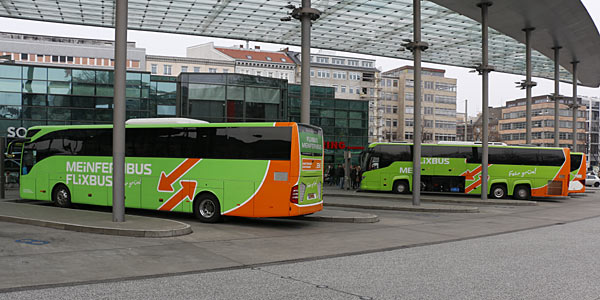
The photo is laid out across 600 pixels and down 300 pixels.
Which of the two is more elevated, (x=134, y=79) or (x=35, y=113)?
(x=134, y=79)

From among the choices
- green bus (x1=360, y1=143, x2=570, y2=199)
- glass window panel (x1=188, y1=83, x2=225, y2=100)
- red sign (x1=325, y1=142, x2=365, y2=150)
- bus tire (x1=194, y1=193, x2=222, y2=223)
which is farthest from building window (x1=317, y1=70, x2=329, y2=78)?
bus tire (x1=194, y1=193, x2=222, y2=223)

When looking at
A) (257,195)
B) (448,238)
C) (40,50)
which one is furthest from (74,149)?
(40,50)

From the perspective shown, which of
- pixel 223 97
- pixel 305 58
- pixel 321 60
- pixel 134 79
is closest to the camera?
pixel 305 58

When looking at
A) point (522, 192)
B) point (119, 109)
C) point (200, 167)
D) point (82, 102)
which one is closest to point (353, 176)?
point (522, 192)

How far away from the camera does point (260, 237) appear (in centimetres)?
1201

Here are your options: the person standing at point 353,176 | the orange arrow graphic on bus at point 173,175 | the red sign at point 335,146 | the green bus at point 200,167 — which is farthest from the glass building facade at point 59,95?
the orange arrow graphic on bus at point 173,175

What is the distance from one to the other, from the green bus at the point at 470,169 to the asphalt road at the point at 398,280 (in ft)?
55.6

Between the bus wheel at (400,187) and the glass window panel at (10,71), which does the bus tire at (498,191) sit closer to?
the bus wheel at (400,187)

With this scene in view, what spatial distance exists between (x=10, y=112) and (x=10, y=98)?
85cm

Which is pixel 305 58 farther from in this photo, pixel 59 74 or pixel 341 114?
pixel 341 114

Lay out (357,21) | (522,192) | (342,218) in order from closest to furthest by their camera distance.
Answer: (342,218), (522,192), (357,21)

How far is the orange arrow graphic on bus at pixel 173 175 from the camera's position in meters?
14.2

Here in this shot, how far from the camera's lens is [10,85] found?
30.3m

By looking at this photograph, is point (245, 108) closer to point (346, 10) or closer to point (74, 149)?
point (346, 10)
